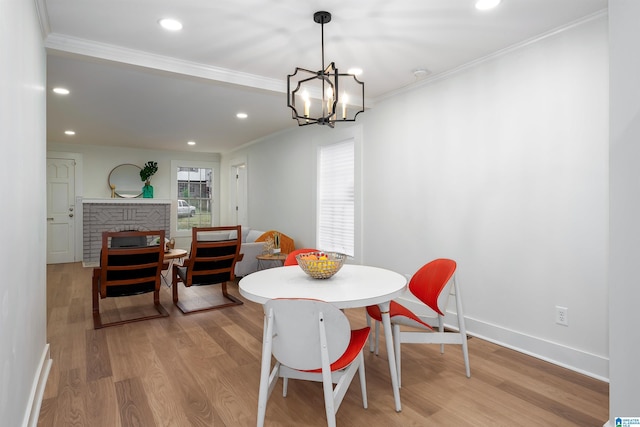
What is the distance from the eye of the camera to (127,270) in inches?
139

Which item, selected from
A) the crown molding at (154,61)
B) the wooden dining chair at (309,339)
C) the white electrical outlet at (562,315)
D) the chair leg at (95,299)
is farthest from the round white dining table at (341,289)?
the chair leg at (95,299)

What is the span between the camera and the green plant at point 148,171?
7.75 metres

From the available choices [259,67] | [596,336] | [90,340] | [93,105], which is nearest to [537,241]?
[596,336]

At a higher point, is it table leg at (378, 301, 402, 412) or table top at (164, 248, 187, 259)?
table top at (164, 248, 187, 259)

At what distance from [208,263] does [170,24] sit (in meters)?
2.39

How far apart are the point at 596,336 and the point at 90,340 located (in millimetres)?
3900

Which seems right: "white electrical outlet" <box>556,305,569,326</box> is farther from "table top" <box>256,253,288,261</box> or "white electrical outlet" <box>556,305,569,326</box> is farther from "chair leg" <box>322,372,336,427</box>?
"table top" <box>256,253,288,261</box>

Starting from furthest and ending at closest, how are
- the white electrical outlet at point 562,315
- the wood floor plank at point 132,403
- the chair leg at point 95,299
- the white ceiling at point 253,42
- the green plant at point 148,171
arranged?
the green plant at point 148,171 < the chair leg at point 95,299 < the white electrical outlet at point 562,315 < the white ceiling at point 253,42 < the wood floor plank at point 132,403

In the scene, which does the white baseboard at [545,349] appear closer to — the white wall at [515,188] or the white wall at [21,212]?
the white wall at [515,188]

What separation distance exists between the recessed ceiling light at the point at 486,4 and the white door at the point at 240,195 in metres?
5.78

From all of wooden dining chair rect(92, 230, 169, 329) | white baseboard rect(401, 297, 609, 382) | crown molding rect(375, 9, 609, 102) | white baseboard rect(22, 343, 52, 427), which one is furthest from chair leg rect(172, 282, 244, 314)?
crown molding rect(375, 9, 609, 102)

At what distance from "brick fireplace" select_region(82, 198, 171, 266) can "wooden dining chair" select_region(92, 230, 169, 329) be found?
3445 mm

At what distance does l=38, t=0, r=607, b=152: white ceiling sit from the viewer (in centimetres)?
230

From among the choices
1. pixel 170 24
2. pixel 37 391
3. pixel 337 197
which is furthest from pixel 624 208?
pixel 337 197
